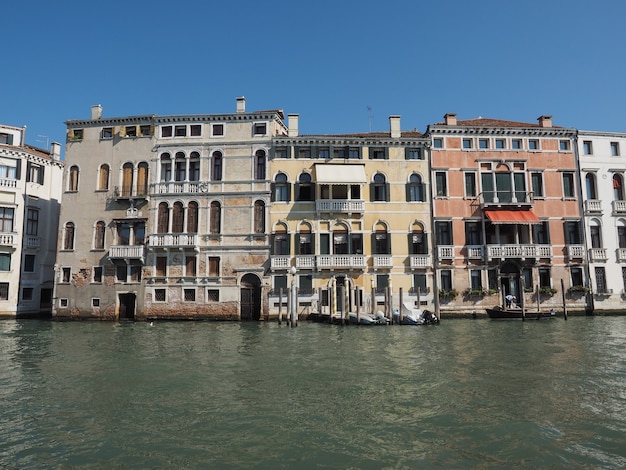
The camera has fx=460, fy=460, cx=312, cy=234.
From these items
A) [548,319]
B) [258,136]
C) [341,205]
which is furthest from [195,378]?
[548,319]

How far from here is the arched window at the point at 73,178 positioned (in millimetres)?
23672

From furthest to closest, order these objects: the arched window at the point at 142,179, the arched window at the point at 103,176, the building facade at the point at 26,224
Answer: the arched window at the point at 103,176
the building facade at the point at 26,224
the arched window at the point at 142,179

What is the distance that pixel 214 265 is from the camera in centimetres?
2230

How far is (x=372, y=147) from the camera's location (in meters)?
22.7

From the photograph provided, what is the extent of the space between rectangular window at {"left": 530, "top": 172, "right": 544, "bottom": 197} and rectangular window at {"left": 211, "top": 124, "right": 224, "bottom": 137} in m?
15.6

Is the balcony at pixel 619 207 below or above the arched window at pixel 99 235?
above

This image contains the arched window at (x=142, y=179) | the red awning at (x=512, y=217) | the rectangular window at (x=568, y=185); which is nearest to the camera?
the red awning at (x=512, y=217)

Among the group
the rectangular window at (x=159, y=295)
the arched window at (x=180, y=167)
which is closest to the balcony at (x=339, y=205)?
the arched window at (x=180, y=167)

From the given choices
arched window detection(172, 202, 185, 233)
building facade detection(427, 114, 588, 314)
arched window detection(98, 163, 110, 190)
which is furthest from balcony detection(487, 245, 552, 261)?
arched window detection(98, 163, 110, 190)

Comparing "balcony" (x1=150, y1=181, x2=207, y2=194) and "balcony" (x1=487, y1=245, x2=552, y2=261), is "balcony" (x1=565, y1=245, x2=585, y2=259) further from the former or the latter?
"balcony" (x1=150, y1=181, x2=207, y2=194)

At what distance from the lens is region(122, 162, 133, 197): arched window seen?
23.2 metres

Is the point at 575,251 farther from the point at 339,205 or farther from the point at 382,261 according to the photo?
the point at 339,205

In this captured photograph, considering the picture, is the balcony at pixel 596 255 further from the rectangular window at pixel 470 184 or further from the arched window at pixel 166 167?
the arched window at pixel 166 167

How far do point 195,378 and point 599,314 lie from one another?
20330 mm
